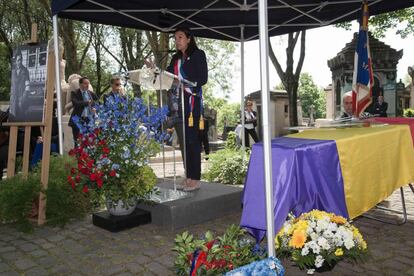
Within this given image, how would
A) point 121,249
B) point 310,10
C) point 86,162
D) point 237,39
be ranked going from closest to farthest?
point 121,249
point 86,162
point 310,10
point 237,39

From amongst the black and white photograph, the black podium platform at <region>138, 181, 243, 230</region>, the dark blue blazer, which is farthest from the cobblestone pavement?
the dark blue blazer

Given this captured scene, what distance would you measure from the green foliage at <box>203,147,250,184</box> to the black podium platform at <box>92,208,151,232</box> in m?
2.96

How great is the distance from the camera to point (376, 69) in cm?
1895

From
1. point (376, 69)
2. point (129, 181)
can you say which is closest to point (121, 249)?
point (129, 181)

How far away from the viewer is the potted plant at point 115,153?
422 cm

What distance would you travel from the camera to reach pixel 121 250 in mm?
3857

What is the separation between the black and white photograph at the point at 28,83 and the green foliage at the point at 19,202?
902mm

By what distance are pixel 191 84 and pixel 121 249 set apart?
2.14 meters

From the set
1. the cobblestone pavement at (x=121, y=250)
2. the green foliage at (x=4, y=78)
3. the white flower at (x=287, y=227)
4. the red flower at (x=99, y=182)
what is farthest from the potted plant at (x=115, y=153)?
the green foliage at (x=4, y=78)

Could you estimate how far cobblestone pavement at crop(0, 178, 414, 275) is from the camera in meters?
3.34

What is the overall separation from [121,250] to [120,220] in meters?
0.63

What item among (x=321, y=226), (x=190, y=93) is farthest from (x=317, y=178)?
(x=190, y=93)

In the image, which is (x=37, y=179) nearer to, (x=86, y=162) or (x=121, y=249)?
(x=86, y=162)

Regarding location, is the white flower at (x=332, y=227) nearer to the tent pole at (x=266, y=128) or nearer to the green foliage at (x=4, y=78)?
the tent pole at (x=266, y=128)
